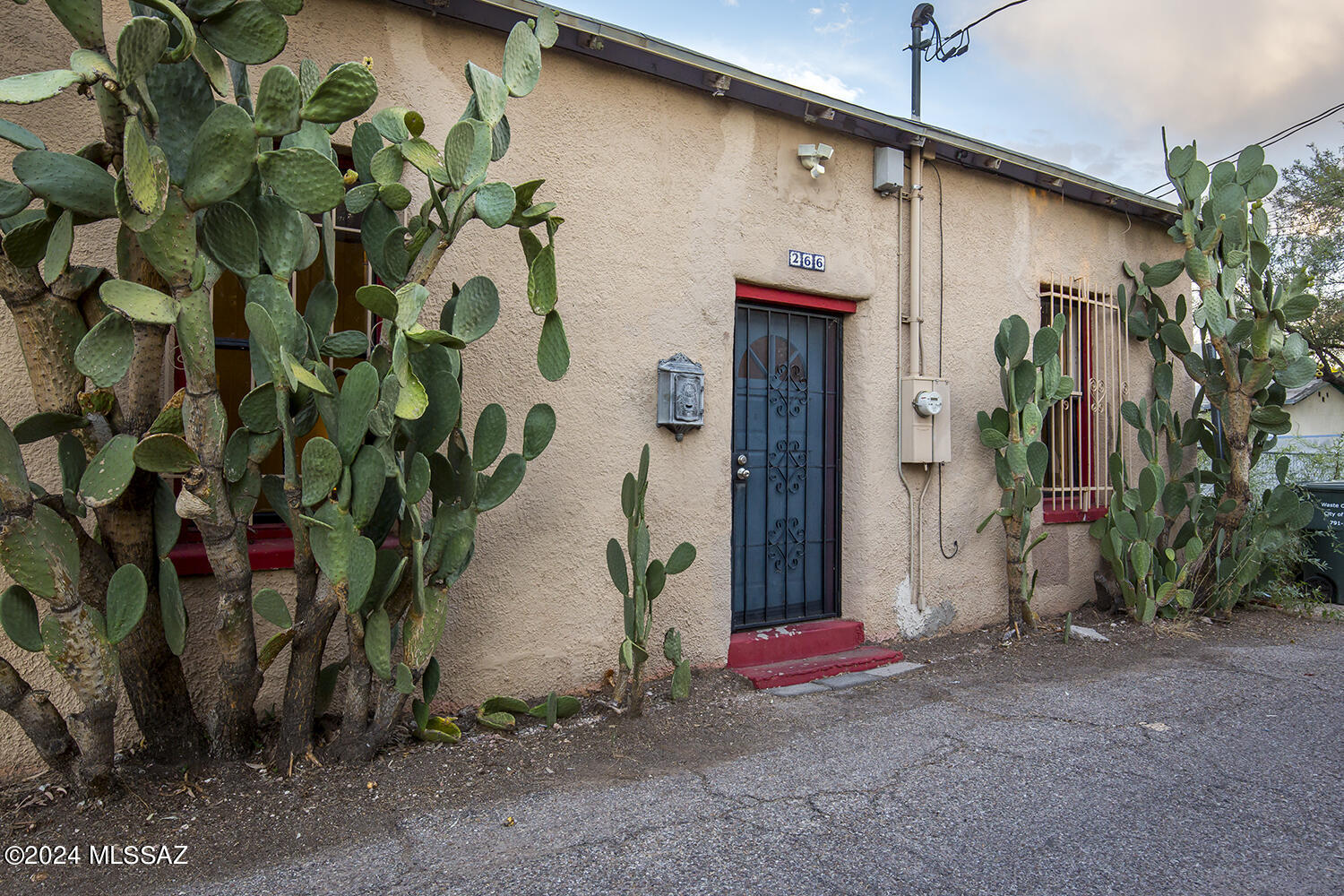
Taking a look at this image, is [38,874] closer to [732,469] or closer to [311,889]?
[311,889]

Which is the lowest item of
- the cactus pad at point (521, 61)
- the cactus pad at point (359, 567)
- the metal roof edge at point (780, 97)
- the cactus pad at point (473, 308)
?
the cactus pad at point (359, 567)

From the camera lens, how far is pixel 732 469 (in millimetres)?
5309

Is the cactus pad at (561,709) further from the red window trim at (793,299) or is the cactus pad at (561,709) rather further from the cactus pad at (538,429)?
the red window trim at (793,299)

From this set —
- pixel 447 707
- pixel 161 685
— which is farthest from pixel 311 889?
pixel 447 707

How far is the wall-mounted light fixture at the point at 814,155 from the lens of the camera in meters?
5.36

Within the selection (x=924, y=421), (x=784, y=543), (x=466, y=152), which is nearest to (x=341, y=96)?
(x=466, y=152)

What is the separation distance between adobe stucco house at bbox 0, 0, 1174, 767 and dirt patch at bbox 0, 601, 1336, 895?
0.42 metres

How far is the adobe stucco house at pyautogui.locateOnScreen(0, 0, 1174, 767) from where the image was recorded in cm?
423

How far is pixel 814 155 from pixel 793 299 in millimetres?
893

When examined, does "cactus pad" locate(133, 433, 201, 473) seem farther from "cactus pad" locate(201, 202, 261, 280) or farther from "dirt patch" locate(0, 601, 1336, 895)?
"dirt patch" locate(0, 601, 1336, 895)

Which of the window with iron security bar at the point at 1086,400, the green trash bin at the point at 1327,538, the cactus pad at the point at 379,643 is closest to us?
the cactus pad at the point at 379,643

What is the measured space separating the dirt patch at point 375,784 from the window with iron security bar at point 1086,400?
2.38 m

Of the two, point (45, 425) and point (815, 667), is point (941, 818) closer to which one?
point (815, 667)

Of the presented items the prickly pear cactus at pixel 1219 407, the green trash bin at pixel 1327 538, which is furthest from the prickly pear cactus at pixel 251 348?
the green trash bin at pixel 1327 538
